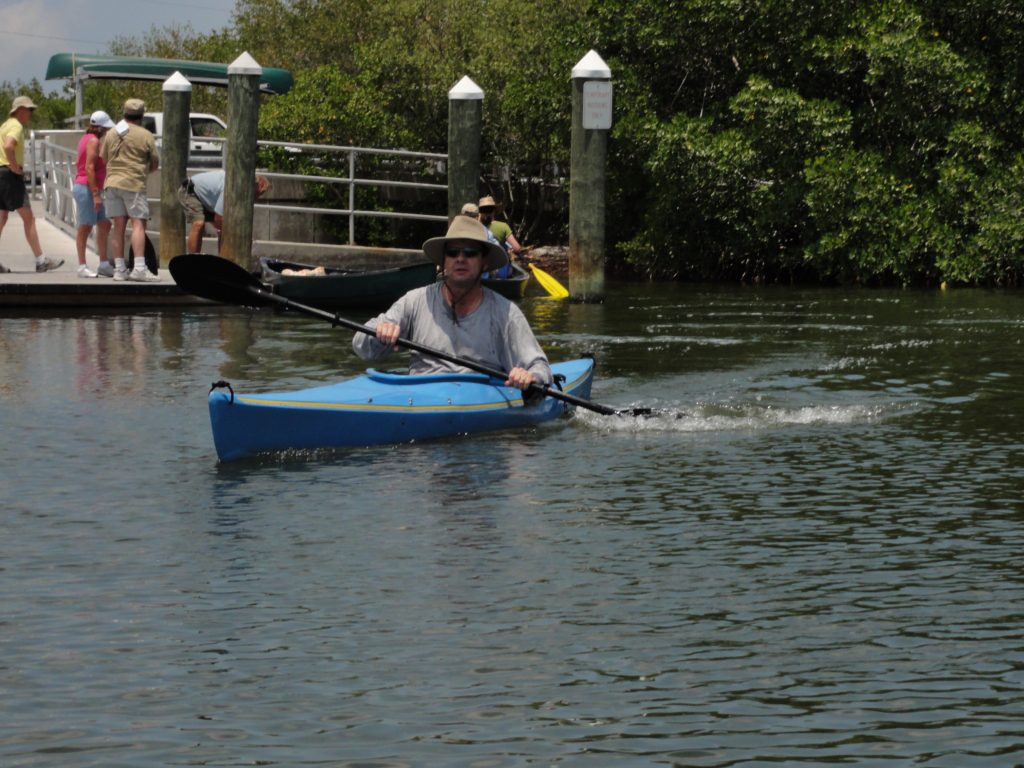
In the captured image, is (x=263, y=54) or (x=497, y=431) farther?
(x=263, y=54)

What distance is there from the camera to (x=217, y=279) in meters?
11.5

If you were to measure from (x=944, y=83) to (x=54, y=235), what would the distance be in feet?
39.6

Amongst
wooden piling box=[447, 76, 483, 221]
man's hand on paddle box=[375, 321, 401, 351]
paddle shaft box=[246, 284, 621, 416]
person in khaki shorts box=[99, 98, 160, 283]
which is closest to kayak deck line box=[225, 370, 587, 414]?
paddle shaft box=[246, 284, 621, 416]

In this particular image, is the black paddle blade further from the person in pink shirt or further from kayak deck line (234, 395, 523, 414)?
the person in pink shirt

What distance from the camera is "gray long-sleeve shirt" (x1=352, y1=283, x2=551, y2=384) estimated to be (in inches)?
405

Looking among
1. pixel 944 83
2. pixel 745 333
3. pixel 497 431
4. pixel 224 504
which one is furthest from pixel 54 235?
pixel 224 504

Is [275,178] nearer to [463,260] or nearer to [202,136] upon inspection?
[202,136]

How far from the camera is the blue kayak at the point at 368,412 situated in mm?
9500

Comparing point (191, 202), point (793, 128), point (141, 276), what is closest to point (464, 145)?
A: point (191, 202)

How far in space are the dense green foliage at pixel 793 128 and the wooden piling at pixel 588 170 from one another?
5.04 m

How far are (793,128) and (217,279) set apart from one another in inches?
608

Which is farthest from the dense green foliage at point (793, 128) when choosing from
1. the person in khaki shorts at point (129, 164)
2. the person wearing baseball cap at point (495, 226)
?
the person in khaki shorts at point (129, 164)

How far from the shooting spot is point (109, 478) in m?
9.05

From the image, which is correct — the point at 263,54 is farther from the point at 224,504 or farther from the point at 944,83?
the point at 224,504
